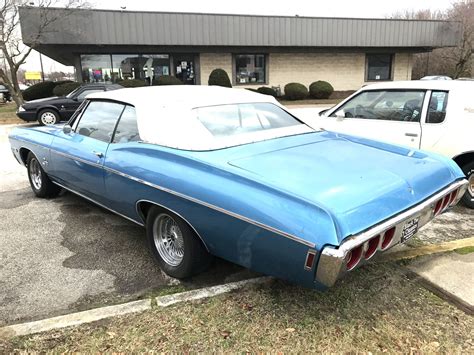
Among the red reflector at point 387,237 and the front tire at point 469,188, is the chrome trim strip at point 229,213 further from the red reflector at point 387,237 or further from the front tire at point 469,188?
the front tire at point 469,188

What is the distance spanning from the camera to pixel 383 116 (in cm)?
535

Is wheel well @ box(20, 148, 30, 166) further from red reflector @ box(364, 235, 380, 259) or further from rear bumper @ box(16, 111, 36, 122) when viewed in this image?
rear bumper @ box(16, 111, 36, 122)

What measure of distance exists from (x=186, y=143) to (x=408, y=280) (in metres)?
2.03

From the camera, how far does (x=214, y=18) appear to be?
2155cm

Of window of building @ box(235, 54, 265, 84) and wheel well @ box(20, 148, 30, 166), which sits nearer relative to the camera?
wheel well @ box(20, 148, 30, 166)

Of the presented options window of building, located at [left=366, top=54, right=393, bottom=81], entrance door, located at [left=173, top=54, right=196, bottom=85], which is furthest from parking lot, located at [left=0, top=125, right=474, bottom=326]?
window of building, located at [left=366, top=54, right=393, bottom=81]

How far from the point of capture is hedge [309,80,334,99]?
23906 mm

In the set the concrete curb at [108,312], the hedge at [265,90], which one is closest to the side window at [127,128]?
the concrete curb at [108,312]

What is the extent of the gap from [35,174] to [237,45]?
61.1 ft

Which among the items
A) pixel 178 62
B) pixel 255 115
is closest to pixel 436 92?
pixel 255 115

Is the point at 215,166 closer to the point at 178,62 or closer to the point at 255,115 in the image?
the point at 255,115

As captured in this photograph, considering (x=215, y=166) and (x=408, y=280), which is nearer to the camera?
(x=215, y=166)

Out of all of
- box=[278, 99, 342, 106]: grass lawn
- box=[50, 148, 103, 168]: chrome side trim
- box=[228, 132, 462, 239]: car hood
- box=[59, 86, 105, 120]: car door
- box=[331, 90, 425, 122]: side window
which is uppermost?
box=[331, 90, 425, 122]: side window

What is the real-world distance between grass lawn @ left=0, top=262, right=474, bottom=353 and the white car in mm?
2348
